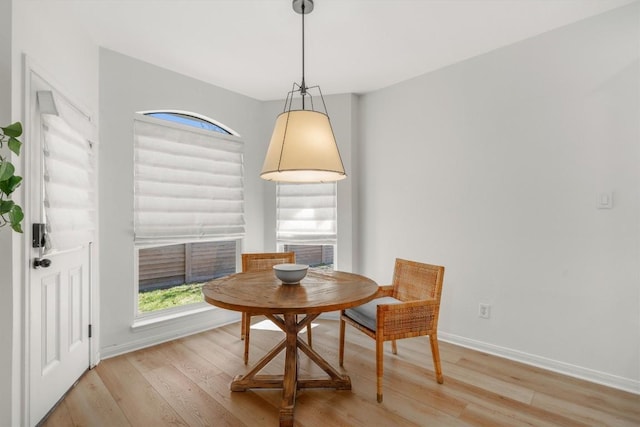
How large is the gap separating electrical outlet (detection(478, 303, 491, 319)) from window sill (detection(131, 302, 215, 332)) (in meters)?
2.65

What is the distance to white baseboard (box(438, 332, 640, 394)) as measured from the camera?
2149 mm

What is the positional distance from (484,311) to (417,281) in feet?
2.75

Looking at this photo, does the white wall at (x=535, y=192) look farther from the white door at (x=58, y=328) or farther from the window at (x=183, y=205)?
the white door at (x=58, y=328)

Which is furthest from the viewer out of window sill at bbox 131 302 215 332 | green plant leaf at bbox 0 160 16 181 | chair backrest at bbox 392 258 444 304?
window sill at bbox 131 302 215 332

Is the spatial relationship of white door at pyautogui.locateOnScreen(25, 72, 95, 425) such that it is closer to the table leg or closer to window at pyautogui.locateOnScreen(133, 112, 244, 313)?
window at pyautogui.locateOnScreen(133, 112, 244, 313)

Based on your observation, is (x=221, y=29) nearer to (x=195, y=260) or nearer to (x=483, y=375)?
(x=195, y=260)

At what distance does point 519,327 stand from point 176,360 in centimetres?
284

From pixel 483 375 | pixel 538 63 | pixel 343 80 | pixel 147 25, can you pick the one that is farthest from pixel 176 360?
pixel 538 63

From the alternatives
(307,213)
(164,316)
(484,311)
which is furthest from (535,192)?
(164,316)

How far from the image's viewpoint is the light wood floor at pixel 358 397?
184 cm

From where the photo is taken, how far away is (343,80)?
3314 mm

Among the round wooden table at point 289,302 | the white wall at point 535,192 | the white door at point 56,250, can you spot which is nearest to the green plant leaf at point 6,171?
the white door at point 56,250

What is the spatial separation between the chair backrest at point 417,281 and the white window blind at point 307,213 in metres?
1.16

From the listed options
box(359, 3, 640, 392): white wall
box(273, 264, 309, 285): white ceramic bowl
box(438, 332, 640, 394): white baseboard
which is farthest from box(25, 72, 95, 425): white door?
box(438, 332, 640, 394): white baseboard
